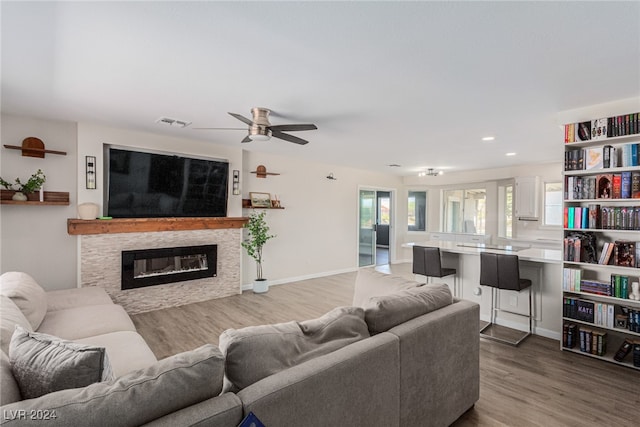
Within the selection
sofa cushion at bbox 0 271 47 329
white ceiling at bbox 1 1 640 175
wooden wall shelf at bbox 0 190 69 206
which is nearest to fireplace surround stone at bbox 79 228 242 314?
wooden wall shelf at bbox 0 190 69 206

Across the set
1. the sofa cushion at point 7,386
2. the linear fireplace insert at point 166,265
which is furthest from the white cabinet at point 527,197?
the sofa cushion at point 7,386

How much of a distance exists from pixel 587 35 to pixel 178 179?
462cm

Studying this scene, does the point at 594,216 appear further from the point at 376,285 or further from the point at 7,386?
the point at 7,386

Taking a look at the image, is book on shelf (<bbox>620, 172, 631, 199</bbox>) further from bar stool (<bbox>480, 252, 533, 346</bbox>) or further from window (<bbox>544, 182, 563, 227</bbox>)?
window (<bbox>544, 182, 563, 227</bbox>)

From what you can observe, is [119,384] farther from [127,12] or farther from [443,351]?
[127,12]

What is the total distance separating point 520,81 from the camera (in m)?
2.50

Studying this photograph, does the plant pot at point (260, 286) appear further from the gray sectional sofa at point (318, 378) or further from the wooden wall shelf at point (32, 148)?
the gray sectional sofa at point (318, 378)

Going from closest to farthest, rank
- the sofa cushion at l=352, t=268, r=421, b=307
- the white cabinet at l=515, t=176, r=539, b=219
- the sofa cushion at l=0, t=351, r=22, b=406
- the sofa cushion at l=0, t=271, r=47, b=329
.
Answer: the sofa cushion at l=0, t=351, r=22, b=406 → the sofa cushion at l=0, t=271, r=47, b=329 → the sofa cushion at l=352, t=268, r=421, b=307 → the white cabinet at l=515, t=176, r=539, b=219

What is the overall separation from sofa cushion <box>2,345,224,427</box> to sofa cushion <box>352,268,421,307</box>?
1.52 metres

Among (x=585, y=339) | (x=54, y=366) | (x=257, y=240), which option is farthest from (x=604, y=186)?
(x=257, y=240)

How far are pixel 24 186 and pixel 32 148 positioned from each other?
444mm

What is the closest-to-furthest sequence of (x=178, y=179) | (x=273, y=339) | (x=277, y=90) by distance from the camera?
(x=273, y=339), (x=277, y=90), (x=178, y=179)

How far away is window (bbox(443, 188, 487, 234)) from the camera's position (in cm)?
771

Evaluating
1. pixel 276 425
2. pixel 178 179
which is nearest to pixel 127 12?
pixel 276 425
